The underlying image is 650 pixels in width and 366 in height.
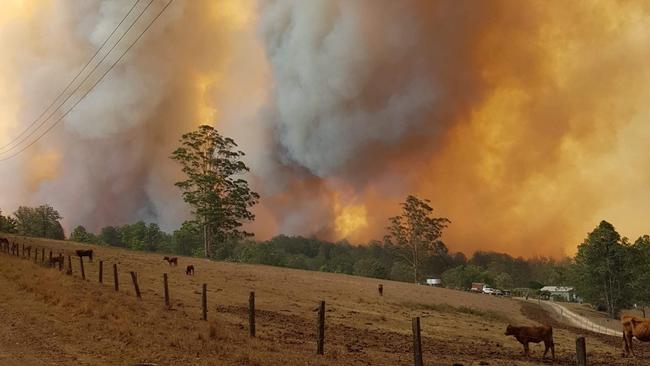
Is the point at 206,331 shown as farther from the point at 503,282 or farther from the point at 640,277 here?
the point at 503,282

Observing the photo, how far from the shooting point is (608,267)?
9175cm

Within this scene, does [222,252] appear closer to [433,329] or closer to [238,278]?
[238,278]

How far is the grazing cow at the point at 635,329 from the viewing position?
89.0ft

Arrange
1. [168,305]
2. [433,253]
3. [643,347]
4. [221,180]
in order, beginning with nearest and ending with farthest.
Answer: [168,305], [643,347], [221,180], [433,253]

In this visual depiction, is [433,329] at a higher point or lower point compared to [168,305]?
lower

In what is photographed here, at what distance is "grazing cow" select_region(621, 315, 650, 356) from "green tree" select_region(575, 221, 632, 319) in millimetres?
71734

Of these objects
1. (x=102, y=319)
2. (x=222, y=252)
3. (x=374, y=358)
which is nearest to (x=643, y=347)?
(x=374, y=358)

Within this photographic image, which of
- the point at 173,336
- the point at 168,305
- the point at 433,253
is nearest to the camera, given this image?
the point at 173,336

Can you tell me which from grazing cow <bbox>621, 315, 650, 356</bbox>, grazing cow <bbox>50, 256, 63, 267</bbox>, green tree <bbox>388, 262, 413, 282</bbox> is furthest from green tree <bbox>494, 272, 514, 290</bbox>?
grazing cow <bbox>50, 256, 63, 267</bbox>

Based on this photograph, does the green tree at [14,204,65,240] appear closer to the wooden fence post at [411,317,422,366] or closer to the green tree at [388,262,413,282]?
the green tree at [388,262,413,282]

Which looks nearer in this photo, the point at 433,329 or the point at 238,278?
the point at 433,329

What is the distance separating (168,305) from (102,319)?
7.79 metres

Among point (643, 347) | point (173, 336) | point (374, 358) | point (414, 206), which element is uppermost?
point (414, 206)

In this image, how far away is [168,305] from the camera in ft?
95.0
